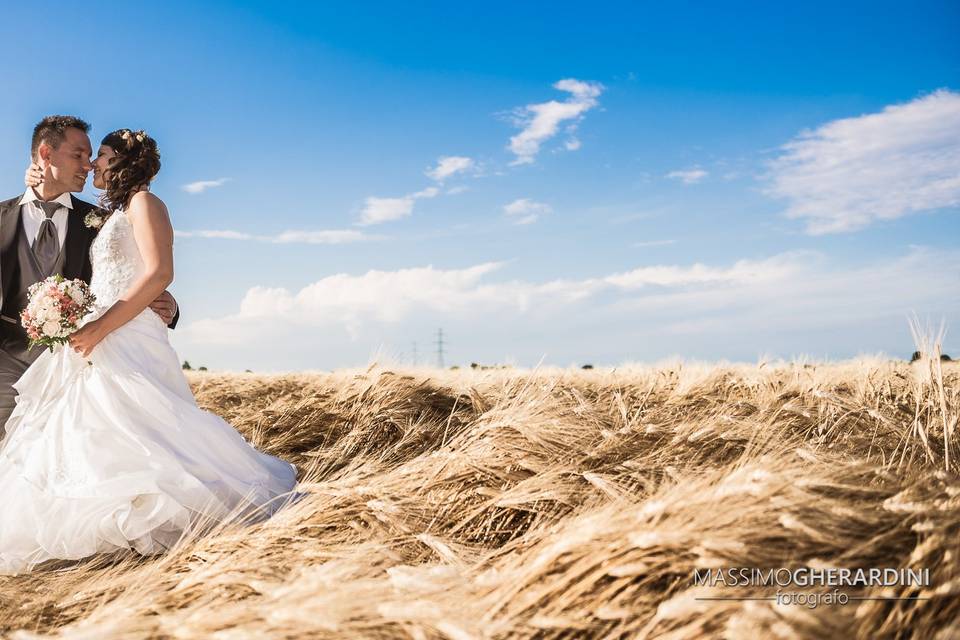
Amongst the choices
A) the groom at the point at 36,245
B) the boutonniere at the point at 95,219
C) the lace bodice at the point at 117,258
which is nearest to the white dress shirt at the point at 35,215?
the groom at the point at 36,245

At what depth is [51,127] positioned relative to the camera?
391cm

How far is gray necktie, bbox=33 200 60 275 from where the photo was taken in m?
4.06

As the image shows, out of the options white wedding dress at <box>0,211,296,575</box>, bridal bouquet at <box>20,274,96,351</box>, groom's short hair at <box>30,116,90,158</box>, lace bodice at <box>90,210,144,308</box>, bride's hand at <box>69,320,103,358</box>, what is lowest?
white wedding dress at <box>0,211,296,575</box>

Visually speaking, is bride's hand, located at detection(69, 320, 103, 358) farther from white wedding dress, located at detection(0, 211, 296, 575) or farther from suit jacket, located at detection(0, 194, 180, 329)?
suit jacket, located at detection(0, 194, 180, 329)

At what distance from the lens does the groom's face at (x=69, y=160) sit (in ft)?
12.9

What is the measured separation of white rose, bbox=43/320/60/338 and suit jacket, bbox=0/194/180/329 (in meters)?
0.81

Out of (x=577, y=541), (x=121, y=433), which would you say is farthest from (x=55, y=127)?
(x=577, y=541)

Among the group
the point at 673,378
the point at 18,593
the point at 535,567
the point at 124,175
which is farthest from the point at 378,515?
the point at 673,378

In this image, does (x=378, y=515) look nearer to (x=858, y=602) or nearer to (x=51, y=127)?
(x=858, y=602)

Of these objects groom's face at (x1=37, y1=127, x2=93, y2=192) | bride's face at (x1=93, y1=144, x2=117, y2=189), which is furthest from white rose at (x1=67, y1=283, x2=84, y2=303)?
groom's face at (x1=37, y1=127, x2=93, y2=192)

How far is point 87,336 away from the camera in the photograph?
3391 mm

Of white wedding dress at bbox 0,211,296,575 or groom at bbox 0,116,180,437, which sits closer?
white wedding dress at bbox 0,211,296,575

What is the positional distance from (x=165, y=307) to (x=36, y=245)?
104 centimetres

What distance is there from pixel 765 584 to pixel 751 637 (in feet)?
0.60
